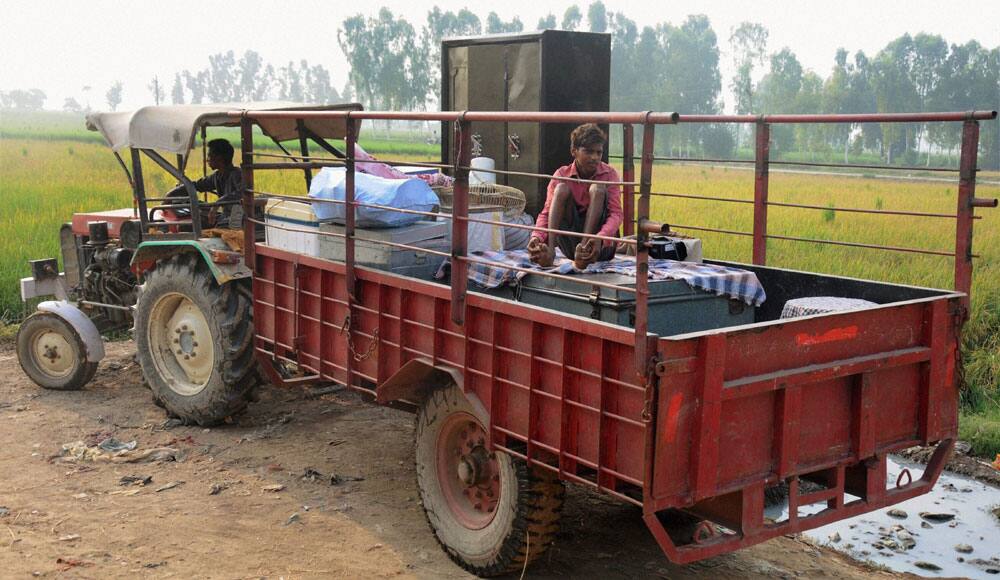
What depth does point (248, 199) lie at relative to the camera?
5949mm

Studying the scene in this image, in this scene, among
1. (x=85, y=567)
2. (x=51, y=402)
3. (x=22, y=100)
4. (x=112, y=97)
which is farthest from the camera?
(x=22, y=100)

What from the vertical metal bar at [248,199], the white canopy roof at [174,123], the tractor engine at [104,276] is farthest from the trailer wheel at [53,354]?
the vertical metal bar at [248,199]

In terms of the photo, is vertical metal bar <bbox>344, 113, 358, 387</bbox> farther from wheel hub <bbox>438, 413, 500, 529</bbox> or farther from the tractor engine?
the tractor engine

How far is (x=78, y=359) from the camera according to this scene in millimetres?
7559

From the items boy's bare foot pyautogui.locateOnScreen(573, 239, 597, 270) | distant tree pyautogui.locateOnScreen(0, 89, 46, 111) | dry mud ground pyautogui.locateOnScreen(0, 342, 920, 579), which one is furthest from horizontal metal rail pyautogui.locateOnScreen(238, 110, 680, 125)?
distant tree pyautogui.locateOnScreen(0, 89, 46, 111)

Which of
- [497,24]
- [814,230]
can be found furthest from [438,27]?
[814,230]

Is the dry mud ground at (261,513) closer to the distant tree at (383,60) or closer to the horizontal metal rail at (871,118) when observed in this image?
A: the horizontal metal rail at (871,118)

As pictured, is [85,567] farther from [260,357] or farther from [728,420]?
[728,420]

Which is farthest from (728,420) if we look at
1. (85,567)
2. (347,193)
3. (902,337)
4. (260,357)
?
(260,357)

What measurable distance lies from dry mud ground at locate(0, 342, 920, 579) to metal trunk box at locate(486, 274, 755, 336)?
119 cm

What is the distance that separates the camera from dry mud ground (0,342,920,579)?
4699mm

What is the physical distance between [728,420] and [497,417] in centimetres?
104

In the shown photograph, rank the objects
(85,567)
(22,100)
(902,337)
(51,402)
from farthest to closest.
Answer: (22,100) → (51,402) → (85,567) → (902,337)

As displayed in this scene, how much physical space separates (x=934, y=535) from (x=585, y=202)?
274 centimetres
